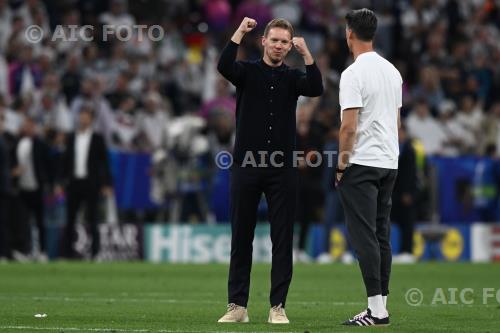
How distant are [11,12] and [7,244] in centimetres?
507

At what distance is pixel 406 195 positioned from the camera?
23.2 metres

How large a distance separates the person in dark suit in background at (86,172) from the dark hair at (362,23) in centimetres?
1297

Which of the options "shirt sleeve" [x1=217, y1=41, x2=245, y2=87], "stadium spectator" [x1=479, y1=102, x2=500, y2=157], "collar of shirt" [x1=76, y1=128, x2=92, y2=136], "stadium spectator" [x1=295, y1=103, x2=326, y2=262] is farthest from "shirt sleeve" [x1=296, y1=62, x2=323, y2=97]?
"stadium spectator" [x1=479, y1=102, x2=500, y2=157]

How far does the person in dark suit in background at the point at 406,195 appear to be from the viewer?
23.2 metres

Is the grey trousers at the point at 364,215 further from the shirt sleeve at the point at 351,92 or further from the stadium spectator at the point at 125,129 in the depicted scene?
the stadium spectator at the point at 125,129

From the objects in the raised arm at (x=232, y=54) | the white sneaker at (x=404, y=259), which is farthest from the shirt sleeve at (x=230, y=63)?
the white sneaker at (x=404, y=259)

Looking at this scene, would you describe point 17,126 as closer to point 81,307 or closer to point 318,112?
point 318,112

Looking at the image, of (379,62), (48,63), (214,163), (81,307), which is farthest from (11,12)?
(379,62)

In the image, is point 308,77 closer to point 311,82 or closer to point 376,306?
point 311,82

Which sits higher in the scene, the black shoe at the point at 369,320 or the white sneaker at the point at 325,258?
the black shoe at the point at 369,320

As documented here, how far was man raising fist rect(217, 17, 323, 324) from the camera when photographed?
37.0 ft

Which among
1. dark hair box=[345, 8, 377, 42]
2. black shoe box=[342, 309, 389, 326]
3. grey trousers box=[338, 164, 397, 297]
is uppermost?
dark hair box=[345, 8, 377, 42]

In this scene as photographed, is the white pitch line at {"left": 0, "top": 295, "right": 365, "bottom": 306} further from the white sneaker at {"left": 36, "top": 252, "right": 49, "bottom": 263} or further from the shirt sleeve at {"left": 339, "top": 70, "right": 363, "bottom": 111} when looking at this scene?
the white sneaker at {"left": 36, "top": 252, "right": 49, "bottom": 263}

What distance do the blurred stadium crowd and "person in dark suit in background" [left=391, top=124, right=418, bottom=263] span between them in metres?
0.43
